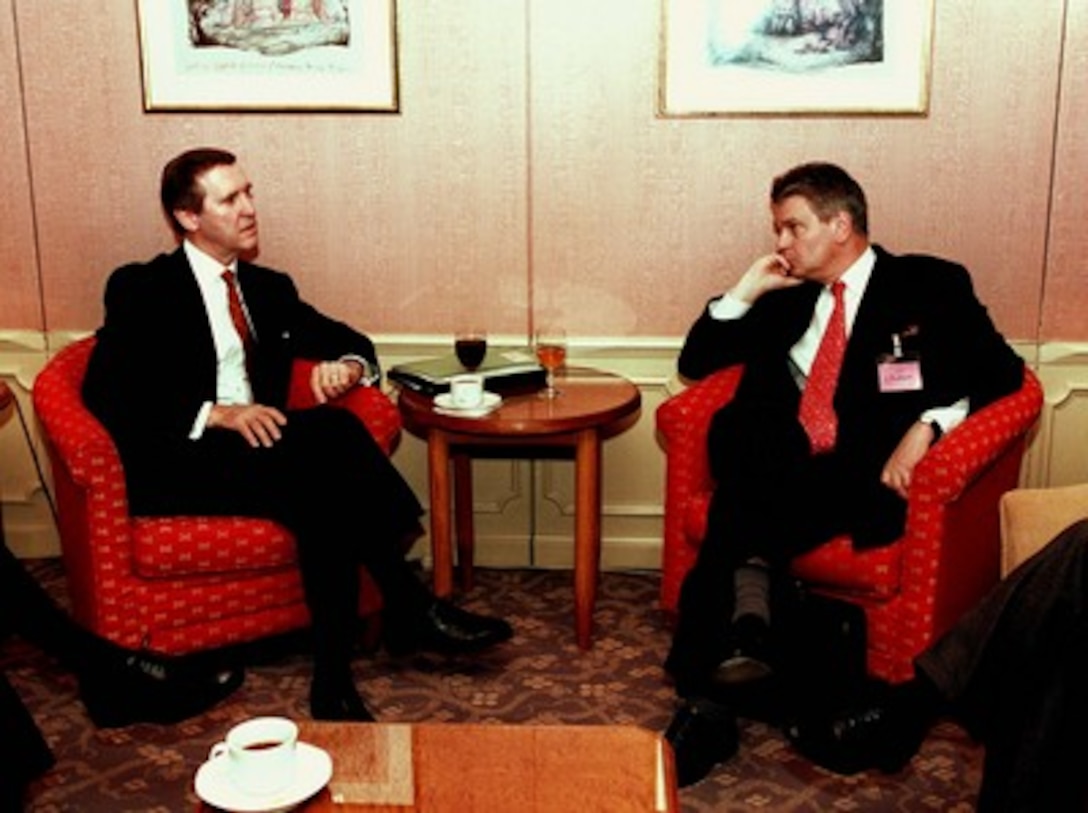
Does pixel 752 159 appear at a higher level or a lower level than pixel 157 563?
higher

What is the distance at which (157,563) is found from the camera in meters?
3.46

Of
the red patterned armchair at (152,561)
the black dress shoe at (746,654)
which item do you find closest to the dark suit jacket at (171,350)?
the red patterned armchair at (152,561)

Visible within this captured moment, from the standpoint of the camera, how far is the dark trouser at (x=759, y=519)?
328 cm

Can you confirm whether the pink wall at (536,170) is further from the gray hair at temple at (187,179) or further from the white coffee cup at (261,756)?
the white coffee cup at (261,756)

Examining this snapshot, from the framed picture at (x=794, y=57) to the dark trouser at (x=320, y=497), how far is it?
60.5 inches

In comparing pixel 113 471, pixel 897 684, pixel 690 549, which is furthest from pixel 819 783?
pixel 113 471

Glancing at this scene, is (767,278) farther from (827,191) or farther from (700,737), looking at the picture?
(700,737)

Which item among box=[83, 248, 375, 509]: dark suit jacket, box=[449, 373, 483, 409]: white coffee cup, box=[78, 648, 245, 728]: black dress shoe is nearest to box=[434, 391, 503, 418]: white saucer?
box=[449, 373, 483, 409]: white coffee cup

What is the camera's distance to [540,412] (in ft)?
12.1

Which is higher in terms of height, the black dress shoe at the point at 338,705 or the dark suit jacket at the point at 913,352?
the dark suit jacket at the point at 913,352

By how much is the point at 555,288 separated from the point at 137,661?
69.8 inches

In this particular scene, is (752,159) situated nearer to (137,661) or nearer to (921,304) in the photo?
(921,304)

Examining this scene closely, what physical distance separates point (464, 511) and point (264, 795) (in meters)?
2.34

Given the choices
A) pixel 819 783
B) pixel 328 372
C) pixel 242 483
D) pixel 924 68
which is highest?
pixel 924 68
